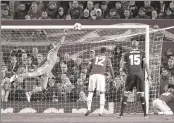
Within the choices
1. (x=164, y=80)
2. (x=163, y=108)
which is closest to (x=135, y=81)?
(x=163, y=108)

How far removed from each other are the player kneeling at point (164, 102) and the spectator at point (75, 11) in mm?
3800

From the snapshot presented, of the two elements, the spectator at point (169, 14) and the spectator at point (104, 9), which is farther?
the spectator at point (104, 9)

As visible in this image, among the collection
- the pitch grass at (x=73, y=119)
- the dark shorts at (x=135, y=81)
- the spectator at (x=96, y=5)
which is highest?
the spectator at (x=96, y=5)

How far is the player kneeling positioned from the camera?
1445 centimetres

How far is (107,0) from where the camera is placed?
54.1 feet

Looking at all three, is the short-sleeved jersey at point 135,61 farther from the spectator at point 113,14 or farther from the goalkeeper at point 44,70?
the spectator at point 113,14

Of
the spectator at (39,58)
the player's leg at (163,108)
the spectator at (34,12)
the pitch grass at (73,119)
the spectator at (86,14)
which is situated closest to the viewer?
the pitch grass at (73,119)

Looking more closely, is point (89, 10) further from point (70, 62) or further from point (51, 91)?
point (51, 91)

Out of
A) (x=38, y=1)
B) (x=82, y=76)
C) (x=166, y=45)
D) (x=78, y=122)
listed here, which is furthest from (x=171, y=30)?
(x=78, y=122)

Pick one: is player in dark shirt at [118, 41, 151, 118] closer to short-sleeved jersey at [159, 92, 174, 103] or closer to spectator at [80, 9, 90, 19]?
short-sleeved jersey at [159, 92, 174, 103]

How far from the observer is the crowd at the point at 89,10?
16.2 metres

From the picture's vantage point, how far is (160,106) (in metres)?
14.5

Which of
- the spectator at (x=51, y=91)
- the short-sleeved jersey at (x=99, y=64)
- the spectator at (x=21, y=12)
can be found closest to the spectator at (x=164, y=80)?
the short-sleeved jersey at (x=99, y=64)

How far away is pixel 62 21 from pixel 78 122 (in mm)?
4991
